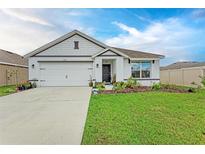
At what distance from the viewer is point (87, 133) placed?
511 centimetres

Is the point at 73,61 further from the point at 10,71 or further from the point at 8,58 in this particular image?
the point at 8,58

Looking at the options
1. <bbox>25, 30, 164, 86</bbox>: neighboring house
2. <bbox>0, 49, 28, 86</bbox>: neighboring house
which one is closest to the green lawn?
<bbox>25, 30, 164, 86</bbox>: neighboring house

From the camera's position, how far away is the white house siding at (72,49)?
1852cm

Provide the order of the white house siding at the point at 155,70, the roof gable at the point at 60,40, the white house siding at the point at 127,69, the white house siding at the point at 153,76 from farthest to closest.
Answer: the white house siding at the point at 155,70 < the white house siding at the point at 153,76 < the white house siding at the point at 127,69 < the roof gable at the point at 60,40

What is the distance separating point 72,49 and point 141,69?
6.45 m

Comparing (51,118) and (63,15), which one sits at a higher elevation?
(63,15)

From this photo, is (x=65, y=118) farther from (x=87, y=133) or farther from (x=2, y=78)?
(x=2, y=78)

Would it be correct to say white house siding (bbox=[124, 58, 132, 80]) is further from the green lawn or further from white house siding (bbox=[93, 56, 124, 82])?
the green lawn

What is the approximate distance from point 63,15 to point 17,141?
5.12m

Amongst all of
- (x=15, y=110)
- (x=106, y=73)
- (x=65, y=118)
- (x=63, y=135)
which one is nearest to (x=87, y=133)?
(x=63, y=135)

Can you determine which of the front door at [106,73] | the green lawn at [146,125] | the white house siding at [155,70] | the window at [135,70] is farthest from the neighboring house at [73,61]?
the green lawn at [146,125]

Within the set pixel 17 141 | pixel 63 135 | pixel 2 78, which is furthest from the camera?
pixel 2 78

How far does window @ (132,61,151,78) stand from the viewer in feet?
63.7

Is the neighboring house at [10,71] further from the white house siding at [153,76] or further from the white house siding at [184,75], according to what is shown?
the white house siding at [184,75]
